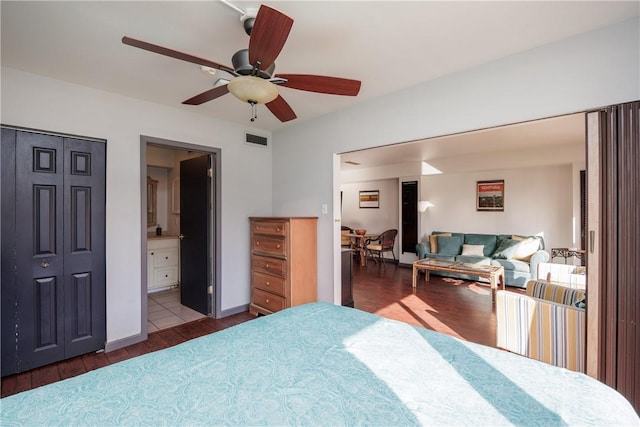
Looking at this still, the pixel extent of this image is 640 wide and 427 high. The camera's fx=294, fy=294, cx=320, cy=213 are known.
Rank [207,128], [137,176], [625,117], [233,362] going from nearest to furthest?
[233,362] → [625,117] → [137,176] → [207,128]

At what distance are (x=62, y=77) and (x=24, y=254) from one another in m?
1.57

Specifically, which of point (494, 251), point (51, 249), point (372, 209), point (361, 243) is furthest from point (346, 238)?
point (51, 249)

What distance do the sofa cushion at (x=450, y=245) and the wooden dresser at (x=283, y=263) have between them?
3715mm

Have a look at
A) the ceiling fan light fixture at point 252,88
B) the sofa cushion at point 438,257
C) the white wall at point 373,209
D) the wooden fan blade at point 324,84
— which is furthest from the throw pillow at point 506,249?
the ceiling fan light fixture at point 252,88

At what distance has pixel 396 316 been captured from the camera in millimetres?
3730

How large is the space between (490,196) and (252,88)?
6.09 meters

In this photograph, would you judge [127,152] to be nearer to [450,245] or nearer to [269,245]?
[269,245]

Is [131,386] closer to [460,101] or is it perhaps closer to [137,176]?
[137,176]

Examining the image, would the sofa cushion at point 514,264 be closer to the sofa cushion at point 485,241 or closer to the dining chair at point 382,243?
the sofa cushion at point 485,241

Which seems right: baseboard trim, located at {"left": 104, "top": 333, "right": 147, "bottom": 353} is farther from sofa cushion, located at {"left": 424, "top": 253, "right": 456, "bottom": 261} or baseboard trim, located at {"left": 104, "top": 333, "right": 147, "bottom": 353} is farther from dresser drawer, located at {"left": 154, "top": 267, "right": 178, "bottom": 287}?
sofa cushion, located at {"left": 424, "top": 253, "right": 456, "bottom": 261}

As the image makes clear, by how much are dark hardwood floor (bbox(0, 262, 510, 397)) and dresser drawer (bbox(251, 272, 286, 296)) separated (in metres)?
0.45

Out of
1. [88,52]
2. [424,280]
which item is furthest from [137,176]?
[424,280]

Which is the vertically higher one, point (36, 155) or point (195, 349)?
point (36, 155)

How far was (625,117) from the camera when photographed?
182cm
